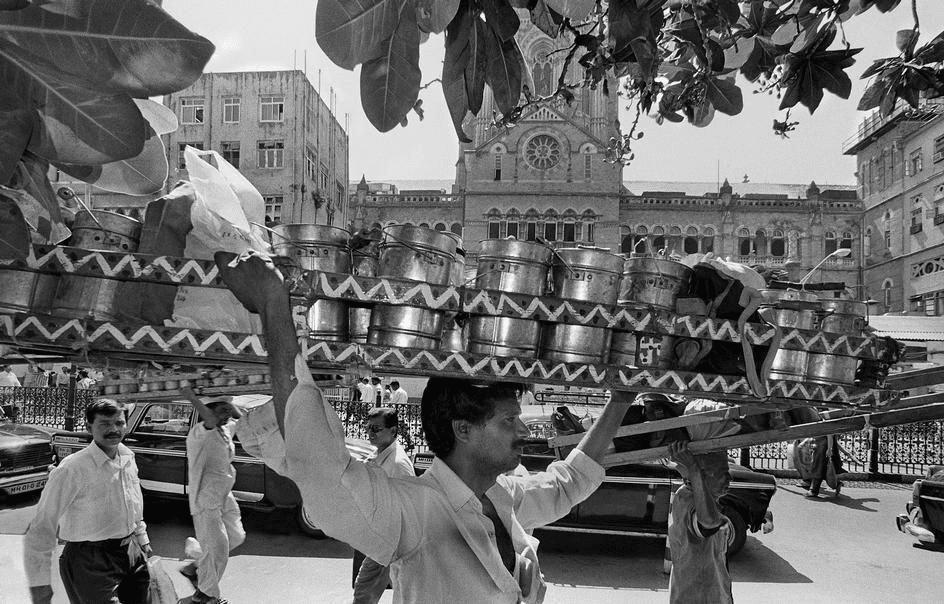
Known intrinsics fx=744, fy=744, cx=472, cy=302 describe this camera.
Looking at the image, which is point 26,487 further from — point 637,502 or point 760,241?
point 760,241

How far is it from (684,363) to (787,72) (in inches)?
64.3

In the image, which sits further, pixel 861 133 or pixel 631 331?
pixel 861 133

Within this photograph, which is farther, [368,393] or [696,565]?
[368,393]

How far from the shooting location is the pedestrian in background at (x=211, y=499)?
6.74 meters

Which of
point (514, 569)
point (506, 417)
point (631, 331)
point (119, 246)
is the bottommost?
point (514, 569)

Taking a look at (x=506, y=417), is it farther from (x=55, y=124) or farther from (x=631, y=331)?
(x=55, y=124)

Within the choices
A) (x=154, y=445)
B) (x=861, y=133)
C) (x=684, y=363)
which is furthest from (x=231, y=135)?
(x=684, y=363)

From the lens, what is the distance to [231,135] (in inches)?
1538

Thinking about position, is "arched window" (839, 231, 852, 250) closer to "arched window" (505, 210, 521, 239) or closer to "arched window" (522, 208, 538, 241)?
"arched window" (522, 208, 538, 241)

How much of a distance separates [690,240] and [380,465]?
1819 inches

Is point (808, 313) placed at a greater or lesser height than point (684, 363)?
greater

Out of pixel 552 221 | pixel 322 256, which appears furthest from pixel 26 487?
pixel 552 221

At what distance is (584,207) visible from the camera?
47.3 m

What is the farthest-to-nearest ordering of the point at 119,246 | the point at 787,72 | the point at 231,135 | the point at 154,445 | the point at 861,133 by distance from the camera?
the point at 861,133
the point at 231,135
the point at 154,445
the point at 787,72
the point at 119,246
